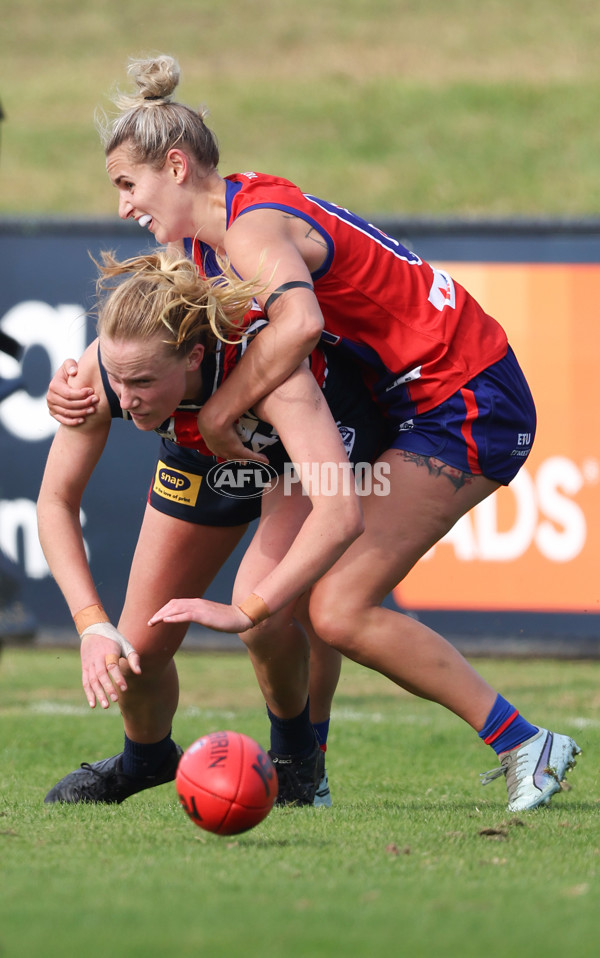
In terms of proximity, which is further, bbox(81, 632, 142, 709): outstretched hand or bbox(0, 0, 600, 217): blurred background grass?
bbox(0, 0, 600, 217): blurred background grass

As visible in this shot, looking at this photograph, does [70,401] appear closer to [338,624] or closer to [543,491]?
[338,624]

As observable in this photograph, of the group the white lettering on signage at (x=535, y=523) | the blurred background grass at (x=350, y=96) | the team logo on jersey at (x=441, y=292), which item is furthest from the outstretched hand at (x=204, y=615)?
the blurred background grass at (x=350, y=96)

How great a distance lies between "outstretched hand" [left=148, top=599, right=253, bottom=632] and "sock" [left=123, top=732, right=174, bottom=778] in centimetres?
125

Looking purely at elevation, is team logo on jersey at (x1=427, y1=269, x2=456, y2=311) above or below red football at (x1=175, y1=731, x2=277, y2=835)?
above

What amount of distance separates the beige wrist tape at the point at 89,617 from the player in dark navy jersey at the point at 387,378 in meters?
0.61

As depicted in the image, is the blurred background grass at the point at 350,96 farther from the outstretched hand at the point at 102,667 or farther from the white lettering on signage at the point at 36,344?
the outstretched hand at the point at 102,667

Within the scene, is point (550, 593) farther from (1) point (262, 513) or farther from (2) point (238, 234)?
(2) point (238, 234)

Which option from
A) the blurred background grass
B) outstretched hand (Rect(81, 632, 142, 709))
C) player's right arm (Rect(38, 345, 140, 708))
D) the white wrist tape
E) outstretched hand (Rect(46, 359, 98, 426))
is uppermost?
the blurred background grass

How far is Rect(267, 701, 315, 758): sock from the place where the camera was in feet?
14.1

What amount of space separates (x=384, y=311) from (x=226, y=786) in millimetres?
1623

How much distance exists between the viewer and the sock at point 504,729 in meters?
Result: 4.09

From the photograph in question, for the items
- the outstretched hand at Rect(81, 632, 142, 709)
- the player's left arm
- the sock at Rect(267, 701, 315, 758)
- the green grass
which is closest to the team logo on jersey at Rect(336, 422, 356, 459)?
the player's left arm

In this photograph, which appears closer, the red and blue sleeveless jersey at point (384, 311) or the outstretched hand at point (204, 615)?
the outstretched hand at point (204, 615)

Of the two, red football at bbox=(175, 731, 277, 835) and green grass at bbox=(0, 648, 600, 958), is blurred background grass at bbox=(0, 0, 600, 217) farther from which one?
red football at bbox=(175, 731, 277, 835)
